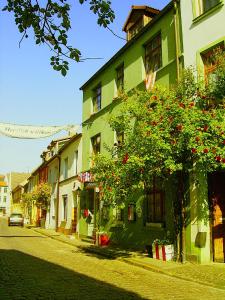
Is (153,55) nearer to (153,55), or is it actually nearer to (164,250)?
(153,55)

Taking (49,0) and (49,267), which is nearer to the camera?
(49,0)

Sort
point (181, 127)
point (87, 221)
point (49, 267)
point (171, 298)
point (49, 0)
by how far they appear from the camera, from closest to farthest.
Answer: point (49, 0), point (171, 298), point (181, 127), point (49, 267), point (87, 221)

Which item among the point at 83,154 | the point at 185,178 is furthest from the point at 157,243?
the point at 83,154

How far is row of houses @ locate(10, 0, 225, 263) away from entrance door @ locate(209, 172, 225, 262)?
3cm

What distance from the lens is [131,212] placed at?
1612 centimetres

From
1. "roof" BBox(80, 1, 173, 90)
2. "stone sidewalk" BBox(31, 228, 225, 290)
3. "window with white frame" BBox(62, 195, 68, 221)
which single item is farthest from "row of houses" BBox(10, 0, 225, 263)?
"window with white frame" BBox(62, 195, 68, 221)

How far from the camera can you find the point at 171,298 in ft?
24.7

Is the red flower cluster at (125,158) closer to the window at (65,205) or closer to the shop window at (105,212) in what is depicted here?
the shop window at (105,212)

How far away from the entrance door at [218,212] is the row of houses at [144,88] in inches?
1.2

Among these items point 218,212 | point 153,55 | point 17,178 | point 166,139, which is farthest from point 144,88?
point 17,178

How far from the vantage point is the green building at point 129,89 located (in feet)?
47.1

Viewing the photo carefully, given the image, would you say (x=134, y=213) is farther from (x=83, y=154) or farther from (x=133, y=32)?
(x=133, y=32)

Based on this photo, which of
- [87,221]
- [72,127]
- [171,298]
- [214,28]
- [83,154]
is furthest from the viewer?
[83,154]

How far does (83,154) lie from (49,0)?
59.8ft
